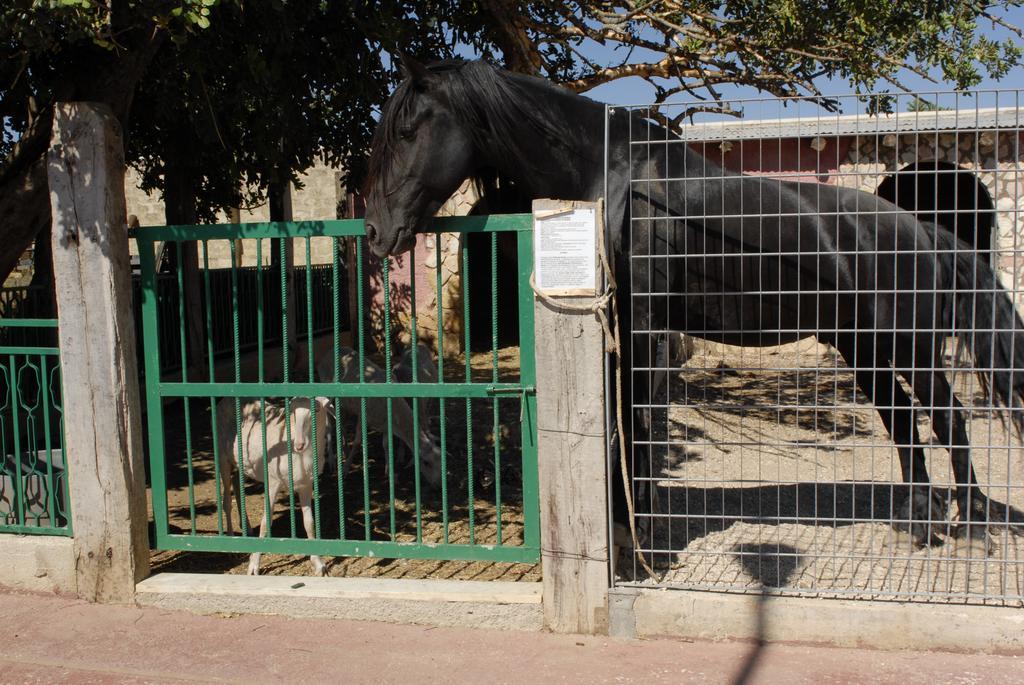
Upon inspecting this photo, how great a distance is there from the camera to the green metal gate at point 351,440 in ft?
13.7

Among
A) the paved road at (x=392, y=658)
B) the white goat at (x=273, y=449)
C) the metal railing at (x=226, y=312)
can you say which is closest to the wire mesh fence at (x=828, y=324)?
the paved road at (x=392, y=658)

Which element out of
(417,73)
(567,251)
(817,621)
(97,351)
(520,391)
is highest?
(417,73)

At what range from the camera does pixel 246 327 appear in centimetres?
1236

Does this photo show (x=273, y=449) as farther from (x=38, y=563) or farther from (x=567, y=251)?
(x=567, y=251)

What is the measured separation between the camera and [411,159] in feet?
13.9

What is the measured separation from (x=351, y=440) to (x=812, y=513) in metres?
4.59

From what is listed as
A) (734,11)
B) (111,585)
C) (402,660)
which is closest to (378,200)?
(402,660)

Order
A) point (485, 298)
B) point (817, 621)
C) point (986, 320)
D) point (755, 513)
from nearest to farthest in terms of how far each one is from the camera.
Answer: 1. point (817, 621)
2. point (986, 320)
3. point (755, 513)
4. point (485, 298)

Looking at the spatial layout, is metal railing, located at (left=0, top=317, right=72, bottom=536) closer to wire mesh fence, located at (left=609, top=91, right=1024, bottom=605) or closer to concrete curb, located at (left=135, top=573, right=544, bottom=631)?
concrete curb, located at (left=135, top=573, right=544, bottom=631)

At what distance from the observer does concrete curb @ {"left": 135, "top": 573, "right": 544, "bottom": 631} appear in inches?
162

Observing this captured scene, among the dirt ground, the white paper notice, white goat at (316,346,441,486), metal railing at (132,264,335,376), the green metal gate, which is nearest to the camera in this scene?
the white paper notice

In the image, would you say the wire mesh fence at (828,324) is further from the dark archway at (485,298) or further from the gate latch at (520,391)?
the dark archway at (485,298)

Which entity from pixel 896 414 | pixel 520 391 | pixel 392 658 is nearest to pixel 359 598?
pixel 392 658

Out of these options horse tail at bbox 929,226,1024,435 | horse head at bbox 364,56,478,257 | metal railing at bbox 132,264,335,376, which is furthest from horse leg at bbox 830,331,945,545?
metal railing at bbox 132,264,335,376
